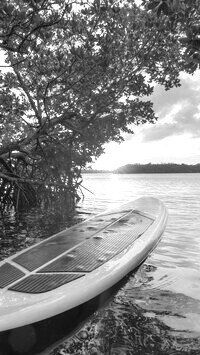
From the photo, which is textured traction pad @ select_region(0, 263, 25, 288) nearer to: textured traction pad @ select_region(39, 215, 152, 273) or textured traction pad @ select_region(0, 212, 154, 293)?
textured traction pad @ select_region(0, 212, 154, 293)

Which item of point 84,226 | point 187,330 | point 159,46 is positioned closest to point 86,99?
point 159,46

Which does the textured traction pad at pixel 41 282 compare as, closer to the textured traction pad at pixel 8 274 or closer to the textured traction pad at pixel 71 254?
the textured traction pad at pixel 71 254

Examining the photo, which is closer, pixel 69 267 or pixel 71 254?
pixel 69 267

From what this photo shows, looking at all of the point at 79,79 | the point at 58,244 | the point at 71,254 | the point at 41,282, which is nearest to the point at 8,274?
the point at 41,282

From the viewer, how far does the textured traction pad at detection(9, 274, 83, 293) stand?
12.1 ft

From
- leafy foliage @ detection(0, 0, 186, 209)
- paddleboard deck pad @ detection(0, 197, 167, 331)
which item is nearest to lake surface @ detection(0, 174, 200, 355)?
paddleboard deck pad @ detection(0, 197, 167, 331)

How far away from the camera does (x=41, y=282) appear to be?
3.91 meters

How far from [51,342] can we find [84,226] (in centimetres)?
373

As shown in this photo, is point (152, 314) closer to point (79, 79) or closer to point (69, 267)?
point (69, 267)

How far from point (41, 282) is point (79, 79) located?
538cm

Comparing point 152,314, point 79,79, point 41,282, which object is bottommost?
point 152,314

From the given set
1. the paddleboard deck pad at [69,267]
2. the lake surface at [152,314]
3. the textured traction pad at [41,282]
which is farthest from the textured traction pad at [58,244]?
the lake surface at [152,314]

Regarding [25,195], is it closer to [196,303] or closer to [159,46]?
[159,46]

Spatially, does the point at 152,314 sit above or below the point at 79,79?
below
